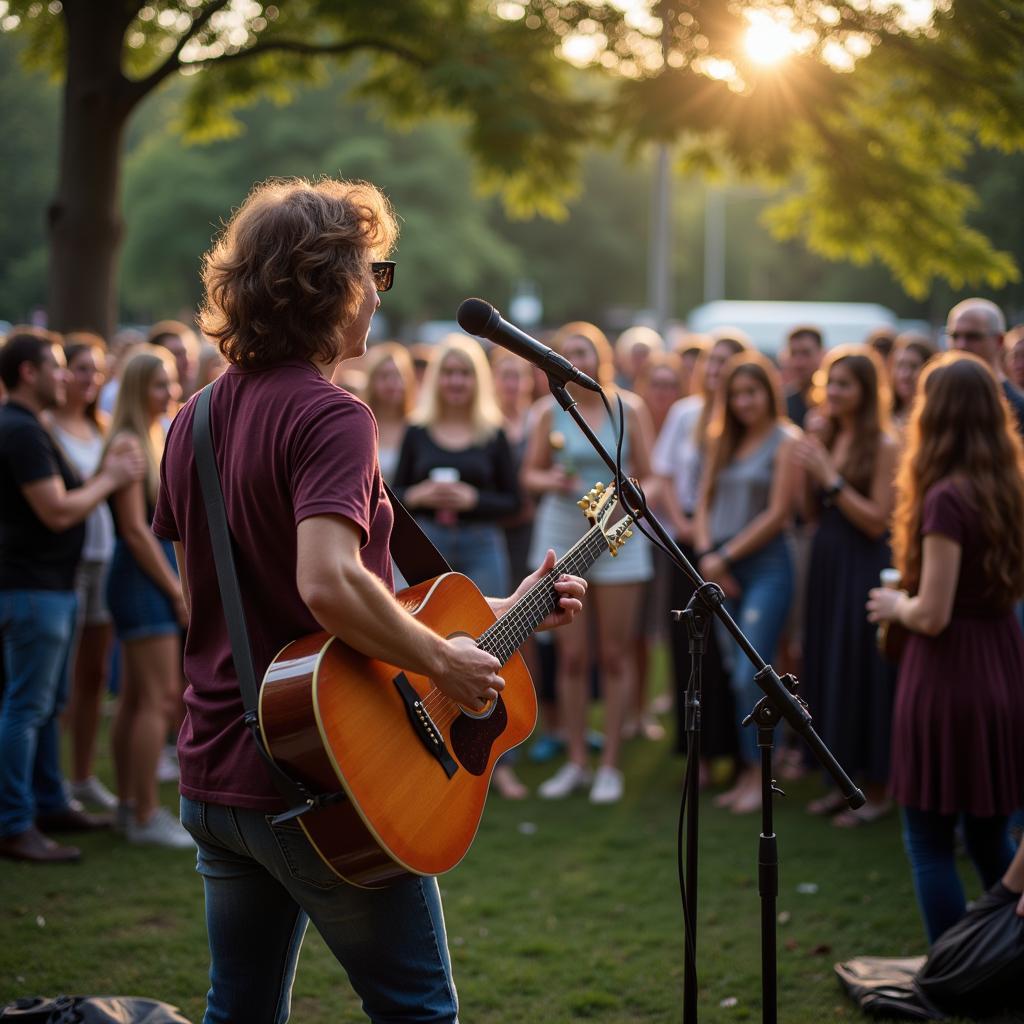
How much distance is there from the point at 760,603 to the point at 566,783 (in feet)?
5.21

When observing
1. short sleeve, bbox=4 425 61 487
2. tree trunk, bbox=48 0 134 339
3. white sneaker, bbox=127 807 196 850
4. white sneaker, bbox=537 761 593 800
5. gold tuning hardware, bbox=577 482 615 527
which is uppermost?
tree trunk, bbox=48 0 134 339

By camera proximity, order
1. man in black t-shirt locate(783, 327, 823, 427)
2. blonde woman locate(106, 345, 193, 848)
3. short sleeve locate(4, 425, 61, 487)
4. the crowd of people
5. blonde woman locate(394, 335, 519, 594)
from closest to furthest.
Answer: the crowd of people, short sleeve locate(4, 425, 61, 487), blonde woman locate(106, 345, 193, 848), blonde woman locate(394, 335, 519, 594), man in black t-shirt locate(783, 327, 823, 427)

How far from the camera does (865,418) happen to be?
21.1 ft

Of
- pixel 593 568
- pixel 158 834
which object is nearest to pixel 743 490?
pixel 593 568

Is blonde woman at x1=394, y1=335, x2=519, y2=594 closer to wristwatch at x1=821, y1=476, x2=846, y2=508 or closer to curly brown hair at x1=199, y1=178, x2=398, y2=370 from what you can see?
wristwatch at x1=821, y1=476, x2=846, y2=508

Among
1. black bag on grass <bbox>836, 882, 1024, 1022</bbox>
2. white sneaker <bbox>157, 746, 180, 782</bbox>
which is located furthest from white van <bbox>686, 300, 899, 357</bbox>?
black bag on grass <bbox>836, 882, 1024, 1022</bbox>

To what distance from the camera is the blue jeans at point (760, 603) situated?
6.51 metres

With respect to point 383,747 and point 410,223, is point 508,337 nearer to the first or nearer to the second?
point 383,747

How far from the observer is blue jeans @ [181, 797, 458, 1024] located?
246 cm

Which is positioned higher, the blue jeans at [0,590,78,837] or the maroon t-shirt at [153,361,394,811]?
the maroon t-shirt at [153,361,394,811]

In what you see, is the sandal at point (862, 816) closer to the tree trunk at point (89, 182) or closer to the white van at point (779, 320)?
the tree trunk at point (89, 182)

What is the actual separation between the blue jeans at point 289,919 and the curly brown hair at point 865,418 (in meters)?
4.45

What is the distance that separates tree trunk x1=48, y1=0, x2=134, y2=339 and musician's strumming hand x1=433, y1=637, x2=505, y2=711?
27.3ft

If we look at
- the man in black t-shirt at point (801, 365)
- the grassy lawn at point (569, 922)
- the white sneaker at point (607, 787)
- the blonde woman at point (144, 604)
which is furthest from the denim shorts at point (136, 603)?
the man in black t-shirt at point (801, 365)
